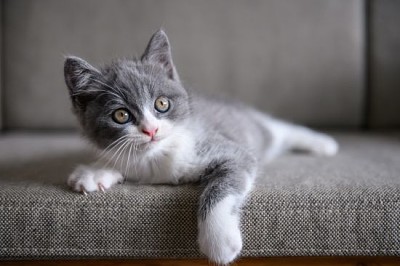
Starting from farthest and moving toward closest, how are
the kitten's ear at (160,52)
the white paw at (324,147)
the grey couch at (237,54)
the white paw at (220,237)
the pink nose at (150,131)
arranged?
the grey couch at (237,54) → the white paw at (324,147) → the kitten's ear at (160,52) → the pink nose at (150,131) → the white paw at (220,237)

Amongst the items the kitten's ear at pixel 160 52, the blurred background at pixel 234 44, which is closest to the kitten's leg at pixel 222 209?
the kitten's ear at pixel 160 52

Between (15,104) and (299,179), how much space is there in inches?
68.1

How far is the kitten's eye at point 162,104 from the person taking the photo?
131 centimetres

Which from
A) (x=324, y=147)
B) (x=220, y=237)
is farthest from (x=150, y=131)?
(x=324, y=147)

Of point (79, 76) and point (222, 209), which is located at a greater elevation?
point (79, 76)

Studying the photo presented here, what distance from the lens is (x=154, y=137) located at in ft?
4.07

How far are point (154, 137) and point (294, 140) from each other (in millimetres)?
977

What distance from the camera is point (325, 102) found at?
2285 mm

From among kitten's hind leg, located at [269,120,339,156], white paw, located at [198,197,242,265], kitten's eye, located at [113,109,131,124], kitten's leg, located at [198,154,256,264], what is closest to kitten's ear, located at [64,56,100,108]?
kitten's eye, located at [113,109,131,124]

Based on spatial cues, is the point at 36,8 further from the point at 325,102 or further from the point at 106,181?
the point at 325,102

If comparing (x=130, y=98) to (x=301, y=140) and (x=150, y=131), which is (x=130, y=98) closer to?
(x=150, y=131)

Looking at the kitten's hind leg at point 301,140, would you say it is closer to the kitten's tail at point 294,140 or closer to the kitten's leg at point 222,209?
the kitten's tail at point 294,140

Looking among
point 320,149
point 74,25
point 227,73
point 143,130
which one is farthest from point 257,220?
point 74,25

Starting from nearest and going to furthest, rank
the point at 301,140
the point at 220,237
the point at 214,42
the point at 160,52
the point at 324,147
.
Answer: the point at 220,237 → the point at 160,52 → the point at 324,147 → the point at 301,140 → the point at 214,42
